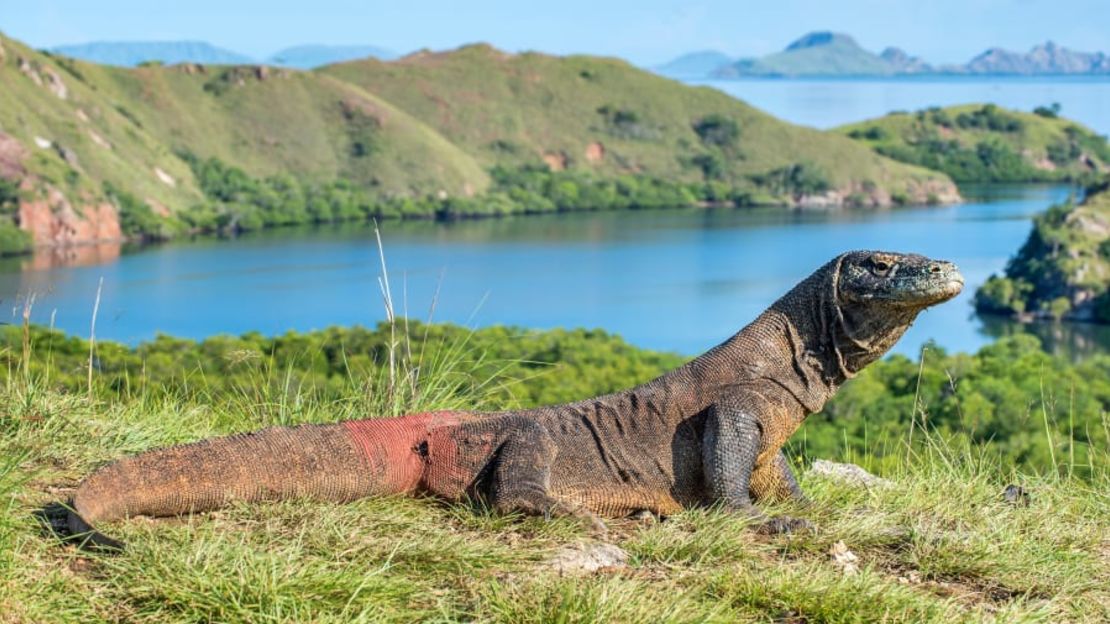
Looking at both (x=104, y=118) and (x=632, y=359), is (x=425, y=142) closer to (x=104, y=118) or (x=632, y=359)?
(x=104, y=118)

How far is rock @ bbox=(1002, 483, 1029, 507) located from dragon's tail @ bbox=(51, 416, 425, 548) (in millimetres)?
2488

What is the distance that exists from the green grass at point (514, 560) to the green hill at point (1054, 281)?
286ft

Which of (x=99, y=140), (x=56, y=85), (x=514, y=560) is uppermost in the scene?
(x=56, y=85)

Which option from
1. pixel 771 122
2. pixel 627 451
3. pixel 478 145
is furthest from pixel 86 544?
pixel 771 122

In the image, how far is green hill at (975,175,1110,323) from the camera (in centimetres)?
8975

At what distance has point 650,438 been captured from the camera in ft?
18.1

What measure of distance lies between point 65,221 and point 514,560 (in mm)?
110909

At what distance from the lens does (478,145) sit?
550ft

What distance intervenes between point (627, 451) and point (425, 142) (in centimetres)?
15008

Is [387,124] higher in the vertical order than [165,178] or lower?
higher

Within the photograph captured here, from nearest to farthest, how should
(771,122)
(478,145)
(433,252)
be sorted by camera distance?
(433,252) < (478,145) < (771,122)

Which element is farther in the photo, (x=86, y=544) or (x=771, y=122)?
(x=771, y=122)

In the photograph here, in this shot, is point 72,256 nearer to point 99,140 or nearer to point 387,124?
point 99,140

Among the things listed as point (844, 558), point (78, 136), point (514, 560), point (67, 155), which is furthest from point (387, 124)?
point (514, 560)
